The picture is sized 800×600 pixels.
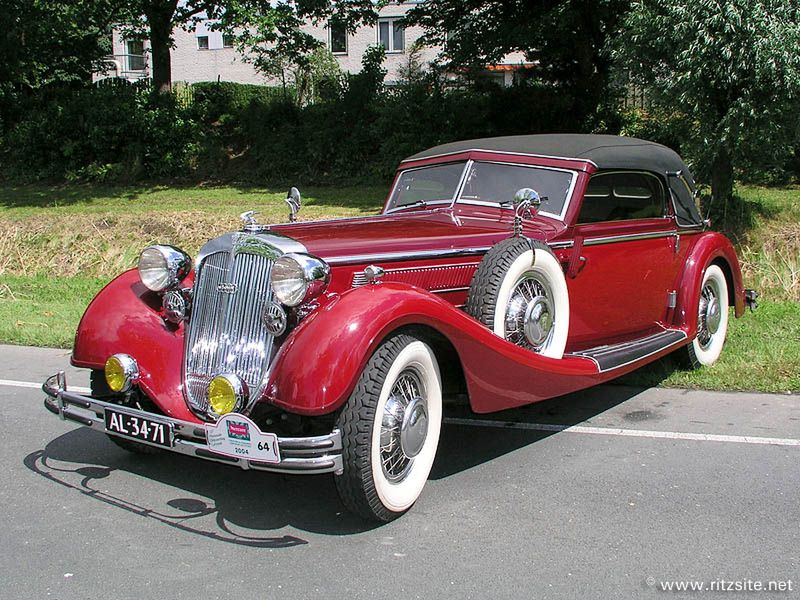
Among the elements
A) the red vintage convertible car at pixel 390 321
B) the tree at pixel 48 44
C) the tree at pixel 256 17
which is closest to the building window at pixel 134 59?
the tree at pixel 48 44

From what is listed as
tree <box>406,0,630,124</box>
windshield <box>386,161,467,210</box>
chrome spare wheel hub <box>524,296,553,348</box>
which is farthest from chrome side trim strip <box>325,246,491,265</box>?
tree <box>406,0,630,124</box>

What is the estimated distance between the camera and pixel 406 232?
485 centimetres

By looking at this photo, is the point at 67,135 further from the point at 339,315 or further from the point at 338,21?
the point at 339,315

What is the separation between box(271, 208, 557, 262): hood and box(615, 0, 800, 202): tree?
5735mm

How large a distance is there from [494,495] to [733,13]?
301 inches

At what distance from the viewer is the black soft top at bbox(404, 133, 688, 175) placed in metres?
5.69

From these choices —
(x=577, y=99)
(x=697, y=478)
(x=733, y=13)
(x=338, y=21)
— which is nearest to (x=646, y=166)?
(x=697, y=478)

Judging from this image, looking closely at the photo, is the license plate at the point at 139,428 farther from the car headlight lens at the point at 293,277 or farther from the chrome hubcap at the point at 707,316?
the chrome hubcap at the point at 707,316

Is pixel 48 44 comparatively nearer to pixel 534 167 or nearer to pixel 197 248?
pixel 197 248

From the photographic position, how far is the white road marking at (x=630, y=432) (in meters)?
4.96

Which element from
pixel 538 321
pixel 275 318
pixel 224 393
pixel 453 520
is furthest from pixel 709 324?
pixel 224 393

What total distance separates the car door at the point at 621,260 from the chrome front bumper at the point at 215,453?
240 cm

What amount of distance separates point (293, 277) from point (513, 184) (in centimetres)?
237

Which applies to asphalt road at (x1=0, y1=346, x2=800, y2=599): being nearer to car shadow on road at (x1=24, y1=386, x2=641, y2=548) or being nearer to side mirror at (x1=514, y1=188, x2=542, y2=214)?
car shadow on road at (x1=24, y1=386, x2=641, y2=548)
